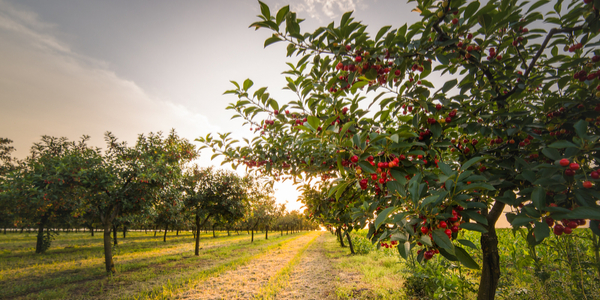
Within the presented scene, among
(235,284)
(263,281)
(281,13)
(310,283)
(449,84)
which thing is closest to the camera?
(281,13)

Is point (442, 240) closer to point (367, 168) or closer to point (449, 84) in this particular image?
point (367, 168)

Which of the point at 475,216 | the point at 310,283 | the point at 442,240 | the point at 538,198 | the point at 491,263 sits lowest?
the point at 310,283

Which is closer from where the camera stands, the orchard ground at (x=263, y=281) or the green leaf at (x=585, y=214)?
the green leaf at (x=585, y=214)

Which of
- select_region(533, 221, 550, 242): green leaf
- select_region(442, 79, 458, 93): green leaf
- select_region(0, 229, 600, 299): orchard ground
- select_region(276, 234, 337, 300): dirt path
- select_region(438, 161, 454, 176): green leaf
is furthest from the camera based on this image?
select_region(276, 234, 337, 300): dirt path

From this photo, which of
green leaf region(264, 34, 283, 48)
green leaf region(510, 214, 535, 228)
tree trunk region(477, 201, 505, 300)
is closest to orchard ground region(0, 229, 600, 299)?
tree trunk region(477, 201, 505, 300)

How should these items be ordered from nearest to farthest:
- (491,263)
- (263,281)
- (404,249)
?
(404,249) → (491,263) → (263,281)

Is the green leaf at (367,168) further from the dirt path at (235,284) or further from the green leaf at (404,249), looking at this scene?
the dirt path at (235,284)

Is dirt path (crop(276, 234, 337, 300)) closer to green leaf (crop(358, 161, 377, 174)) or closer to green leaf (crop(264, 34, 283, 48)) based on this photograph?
green leaf (crop(358, 161, 377, 174))

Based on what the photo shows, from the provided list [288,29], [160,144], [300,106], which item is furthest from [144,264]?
[288,29]

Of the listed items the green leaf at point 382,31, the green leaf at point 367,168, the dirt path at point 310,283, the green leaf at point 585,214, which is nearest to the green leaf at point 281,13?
the green leaf at point 382,31

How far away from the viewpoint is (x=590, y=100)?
1776 mm

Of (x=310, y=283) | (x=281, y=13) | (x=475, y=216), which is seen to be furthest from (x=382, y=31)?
(x=310, y=283)

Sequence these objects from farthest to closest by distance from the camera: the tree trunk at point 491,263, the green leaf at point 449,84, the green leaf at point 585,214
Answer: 1. the tree trunk at point 491,263
2. the green leaf at point 449,84
3. the green leaf at point 585,214

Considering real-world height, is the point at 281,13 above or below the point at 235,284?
above
